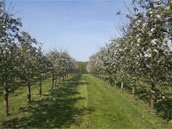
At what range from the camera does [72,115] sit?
10523 mm

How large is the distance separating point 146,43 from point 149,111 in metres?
7.55

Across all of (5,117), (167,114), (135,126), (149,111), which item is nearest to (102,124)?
(135,126)

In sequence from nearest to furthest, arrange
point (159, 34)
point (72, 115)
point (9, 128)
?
point (159, 34) → point (9, 128) → point (72, 115)

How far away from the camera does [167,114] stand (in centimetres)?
1108

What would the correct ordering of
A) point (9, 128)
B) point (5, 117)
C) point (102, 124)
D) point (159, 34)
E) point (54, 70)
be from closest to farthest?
point (159, 34), point (9, 128), point (102, 124), point (5, 117), point (54, 70)

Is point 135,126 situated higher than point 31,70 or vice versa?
point 31,70

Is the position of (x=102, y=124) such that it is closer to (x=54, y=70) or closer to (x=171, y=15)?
(x=171, y=15)

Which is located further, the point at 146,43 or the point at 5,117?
the point at 5,117

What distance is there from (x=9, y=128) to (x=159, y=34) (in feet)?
31.3

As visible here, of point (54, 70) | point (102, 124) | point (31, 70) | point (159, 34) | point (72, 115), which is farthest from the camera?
point (54, 70)

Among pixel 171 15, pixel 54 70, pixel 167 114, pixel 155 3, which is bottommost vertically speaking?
pixel 167 114

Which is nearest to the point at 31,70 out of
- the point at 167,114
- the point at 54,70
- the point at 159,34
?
the point at 54,70

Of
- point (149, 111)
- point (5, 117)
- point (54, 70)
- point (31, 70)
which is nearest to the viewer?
point (5, 117)

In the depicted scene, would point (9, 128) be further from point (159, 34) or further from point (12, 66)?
point (159, 34)
